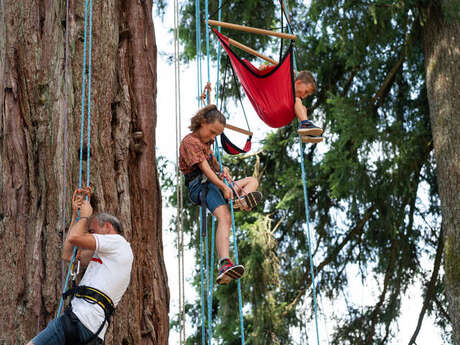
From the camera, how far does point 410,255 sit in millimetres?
8164

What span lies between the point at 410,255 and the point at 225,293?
226 centimetres

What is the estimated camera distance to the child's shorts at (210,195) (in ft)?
13.5

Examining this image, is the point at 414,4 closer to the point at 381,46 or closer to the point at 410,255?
the point at 381,46

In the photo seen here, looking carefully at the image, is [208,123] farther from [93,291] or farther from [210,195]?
[93,291]

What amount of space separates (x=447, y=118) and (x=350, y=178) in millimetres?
1299

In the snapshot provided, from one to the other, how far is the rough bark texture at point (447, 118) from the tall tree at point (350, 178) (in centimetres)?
8

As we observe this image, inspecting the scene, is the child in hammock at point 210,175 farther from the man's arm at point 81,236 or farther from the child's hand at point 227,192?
the man's arm at point 81,236

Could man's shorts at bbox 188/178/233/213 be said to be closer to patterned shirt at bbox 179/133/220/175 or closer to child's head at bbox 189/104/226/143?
patterned shirt at bbox 179/133/220/175

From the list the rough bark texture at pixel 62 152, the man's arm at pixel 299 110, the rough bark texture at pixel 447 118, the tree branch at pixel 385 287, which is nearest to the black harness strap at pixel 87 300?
the rough bark texture at pixel 62 152

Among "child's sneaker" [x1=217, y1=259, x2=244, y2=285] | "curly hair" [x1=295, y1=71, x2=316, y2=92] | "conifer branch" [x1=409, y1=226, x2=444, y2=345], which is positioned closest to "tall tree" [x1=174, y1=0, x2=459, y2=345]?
"conifer branch" [x1=409, y1=226, x2=444, y2=345]

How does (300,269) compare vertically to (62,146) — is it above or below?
above

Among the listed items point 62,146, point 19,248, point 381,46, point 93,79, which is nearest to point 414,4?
point 381,46

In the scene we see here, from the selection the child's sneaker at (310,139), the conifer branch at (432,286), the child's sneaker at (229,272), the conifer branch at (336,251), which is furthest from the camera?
the conifer branch at (336,251)

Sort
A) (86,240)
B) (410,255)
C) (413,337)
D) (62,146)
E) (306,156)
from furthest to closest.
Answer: (306,156)
(410,255)
(413,337)
(62,146)
(86,240)
